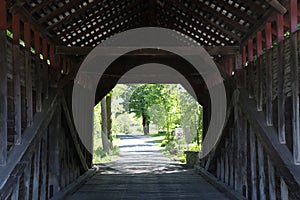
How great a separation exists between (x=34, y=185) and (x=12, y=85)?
1.17 meters

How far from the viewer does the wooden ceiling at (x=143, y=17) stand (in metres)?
4.48

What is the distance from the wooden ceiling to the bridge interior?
0.02 meters

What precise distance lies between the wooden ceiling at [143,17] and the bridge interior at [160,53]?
0.02m

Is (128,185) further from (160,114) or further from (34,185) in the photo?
(160,114)

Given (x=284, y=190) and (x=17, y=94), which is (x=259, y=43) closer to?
(x=284, y=190)

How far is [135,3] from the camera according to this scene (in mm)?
6219

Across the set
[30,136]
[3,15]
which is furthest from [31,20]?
[30,136]

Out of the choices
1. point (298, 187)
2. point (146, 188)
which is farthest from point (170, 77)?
point (298, 187)

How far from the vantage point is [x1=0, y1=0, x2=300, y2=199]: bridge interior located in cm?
352

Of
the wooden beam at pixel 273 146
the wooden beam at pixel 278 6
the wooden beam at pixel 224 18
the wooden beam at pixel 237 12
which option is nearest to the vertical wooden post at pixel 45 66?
the wooden beam at pixel 224 18

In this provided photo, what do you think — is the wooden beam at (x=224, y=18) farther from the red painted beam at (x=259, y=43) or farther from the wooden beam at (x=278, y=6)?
the wooden beam at (x=278, y=6)

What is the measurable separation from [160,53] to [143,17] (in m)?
1.31

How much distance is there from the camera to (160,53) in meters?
6.00

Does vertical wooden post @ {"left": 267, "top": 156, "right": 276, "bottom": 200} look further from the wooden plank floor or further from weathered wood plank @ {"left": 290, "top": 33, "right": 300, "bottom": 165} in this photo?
the wooden plank floor
